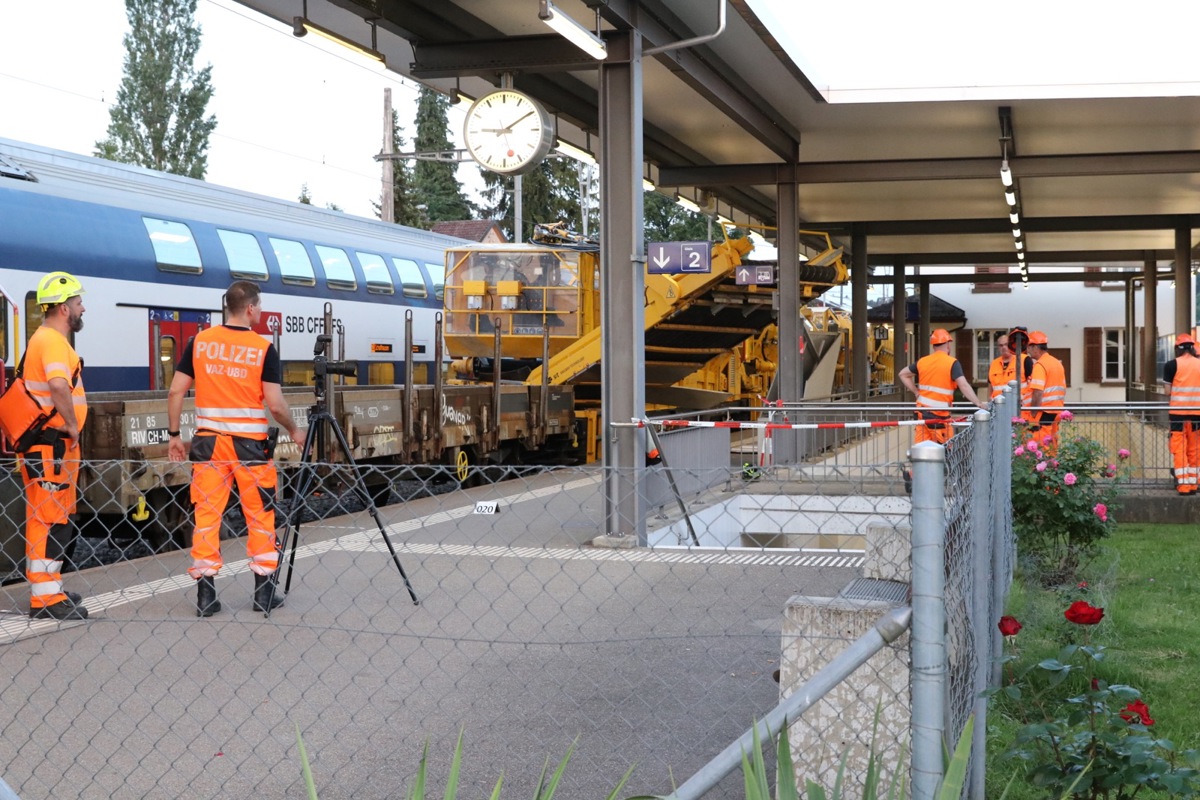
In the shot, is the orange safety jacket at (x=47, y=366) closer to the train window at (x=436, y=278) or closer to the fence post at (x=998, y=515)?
the fence post at (x=998, y=515)

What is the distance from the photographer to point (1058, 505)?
9.26 m

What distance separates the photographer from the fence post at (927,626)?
3.01 metres

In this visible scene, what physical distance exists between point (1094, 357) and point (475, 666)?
144ft

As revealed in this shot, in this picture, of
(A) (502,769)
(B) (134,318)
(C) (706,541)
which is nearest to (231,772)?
(A) (502,769)

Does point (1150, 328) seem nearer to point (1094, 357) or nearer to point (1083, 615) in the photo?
point (1094, 357)

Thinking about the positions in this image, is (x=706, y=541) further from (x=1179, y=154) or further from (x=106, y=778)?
(x=1179, y=154)

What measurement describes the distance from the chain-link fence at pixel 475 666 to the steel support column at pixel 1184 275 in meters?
20.3

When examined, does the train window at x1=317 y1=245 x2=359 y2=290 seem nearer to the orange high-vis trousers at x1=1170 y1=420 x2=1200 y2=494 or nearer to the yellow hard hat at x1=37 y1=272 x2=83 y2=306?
the orange high-vis trousers at x1=1170 y1=420 x2=1200 y2=494

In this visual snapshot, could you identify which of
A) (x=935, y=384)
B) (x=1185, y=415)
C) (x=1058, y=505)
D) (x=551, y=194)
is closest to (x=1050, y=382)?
(x=1185, y=415)

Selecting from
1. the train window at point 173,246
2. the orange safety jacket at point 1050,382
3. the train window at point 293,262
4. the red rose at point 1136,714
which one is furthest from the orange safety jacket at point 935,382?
the red rose at point 1136,714

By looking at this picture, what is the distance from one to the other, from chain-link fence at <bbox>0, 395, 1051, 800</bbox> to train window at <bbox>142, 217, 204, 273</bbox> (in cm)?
801

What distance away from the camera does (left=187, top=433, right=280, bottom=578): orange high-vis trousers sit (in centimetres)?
759

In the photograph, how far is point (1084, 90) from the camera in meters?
15.7

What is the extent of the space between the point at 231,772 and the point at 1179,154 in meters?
17.9
